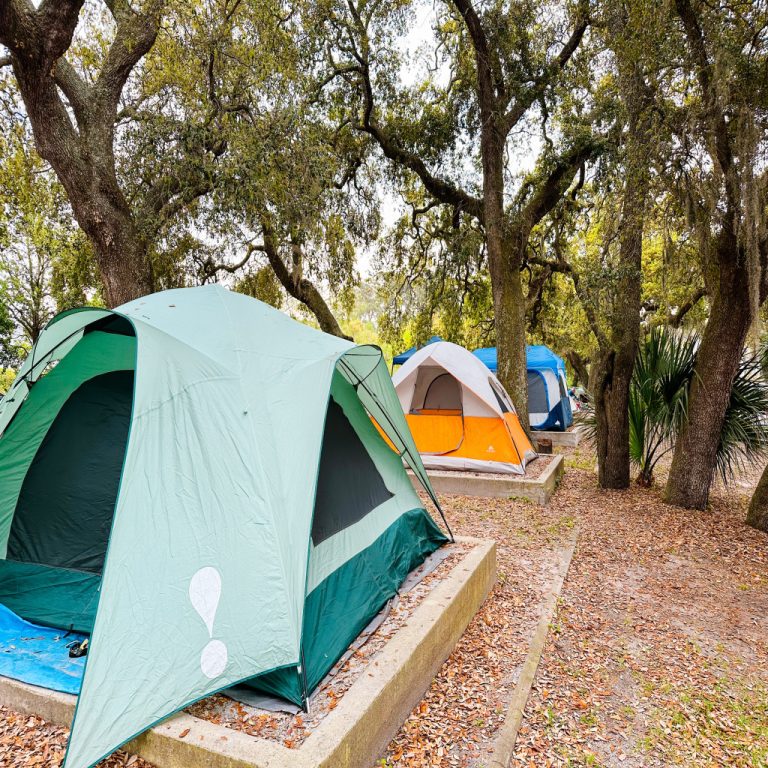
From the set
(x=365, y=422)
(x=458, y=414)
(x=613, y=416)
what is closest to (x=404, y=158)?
(x=458, y=414)

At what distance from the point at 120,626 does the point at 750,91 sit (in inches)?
268

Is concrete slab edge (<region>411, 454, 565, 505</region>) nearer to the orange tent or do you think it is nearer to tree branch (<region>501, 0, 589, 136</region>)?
the orange tent

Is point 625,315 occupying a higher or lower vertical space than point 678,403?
higher

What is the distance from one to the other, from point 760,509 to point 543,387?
7200 millimetres

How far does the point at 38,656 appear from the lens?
8.60 feet

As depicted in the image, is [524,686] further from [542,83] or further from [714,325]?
[542,83]

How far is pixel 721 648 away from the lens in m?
3.46

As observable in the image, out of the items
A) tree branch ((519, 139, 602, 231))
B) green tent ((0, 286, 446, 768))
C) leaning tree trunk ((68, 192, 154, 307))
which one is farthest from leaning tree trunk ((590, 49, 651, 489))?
leaning tree trunk ((68, 192, 154, 307))

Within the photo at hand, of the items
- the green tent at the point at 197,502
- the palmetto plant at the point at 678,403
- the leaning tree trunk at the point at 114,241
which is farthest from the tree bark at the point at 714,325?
the leaning tree trunk at the point at 114,241

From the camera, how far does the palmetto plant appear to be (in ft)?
20.5

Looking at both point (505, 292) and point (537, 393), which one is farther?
point (537, 393)

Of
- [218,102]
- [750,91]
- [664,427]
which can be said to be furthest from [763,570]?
[218,102]

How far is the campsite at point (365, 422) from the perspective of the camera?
2.33m

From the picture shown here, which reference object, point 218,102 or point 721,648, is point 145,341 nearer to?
point 721,648
